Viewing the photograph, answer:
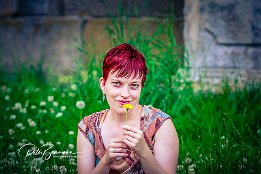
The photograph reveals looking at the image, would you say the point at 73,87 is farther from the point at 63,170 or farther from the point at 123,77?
the point at 123,77

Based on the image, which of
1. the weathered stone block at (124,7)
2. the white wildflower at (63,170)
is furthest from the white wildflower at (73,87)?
the white wildflower at (63,170)

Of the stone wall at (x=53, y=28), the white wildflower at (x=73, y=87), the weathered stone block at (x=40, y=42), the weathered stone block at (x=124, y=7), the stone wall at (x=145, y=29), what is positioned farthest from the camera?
the weathered stone block at (x=40, y=42)

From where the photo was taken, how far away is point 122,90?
2.29 m

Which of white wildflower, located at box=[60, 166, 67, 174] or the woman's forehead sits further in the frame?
white wildflower, located at box=[60, 166, 67, 174]

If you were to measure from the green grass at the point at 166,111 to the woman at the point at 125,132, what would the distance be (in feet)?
1.48

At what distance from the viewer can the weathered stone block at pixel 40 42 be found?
5.50 meters

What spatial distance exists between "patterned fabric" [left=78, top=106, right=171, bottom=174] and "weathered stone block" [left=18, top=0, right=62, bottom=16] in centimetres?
325

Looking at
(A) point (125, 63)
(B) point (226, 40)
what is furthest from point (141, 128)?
(B) point (226, 40)

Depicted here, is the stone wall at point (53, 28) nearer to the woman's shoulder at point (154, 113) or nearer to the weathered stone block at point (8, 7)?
the weathered stone block at point (8, 7)

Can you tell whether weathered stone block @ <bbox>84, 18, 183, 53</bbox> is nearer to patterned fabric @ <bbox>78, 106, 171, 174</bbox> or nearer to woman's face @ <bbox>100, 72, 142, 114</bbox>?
patterned fabric @ <bbox>78, 106, 171, 174</bbox>

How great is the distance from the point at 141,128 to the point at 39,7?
137 inches

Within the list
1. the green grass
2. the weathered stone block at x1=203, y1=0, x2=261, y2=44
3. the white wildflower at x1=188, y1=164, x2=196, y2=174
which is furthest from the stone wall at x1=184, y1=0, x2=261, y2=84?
the white wildflower at x1=188, y1=164, x2=196, y2=174

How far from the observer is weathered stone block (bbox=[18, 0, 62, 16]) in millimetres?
5539

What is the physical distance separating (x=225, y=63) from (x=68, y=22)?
1.82m
